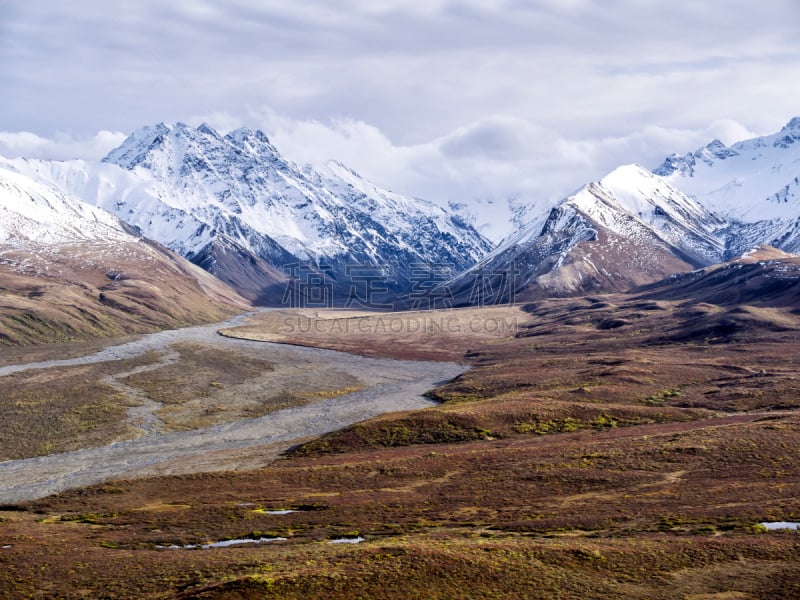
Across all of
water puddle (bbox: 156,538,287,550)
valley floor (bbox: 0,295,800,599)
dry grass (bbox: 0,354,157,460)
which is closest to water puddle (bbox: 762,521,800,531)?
valley floor (bbox: 0,295,800,599)

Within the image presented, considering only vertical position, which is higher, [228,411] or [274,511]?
[274,511]

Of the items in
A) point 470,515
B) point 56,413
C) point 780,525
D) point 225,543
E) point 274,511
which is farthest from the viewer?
point 56,413

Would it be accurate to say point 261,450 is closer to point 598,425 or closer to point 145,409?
point 145,409

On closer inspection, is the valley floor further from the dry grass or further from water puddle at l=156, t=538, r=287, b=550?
the dry grass

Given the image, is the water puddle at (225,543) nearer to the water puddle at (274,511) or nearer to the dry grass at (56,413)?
the water puddle at (274,511)

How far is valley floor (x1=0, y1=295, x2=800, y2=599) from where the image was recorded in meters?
42.3

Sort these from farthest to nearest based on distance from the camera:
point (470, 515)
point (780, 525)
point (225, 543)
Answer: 1. point (470, 515)
2. point (225, 543)
3. point (780, 525)

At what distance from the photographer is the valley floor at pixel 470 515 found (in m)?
42.3

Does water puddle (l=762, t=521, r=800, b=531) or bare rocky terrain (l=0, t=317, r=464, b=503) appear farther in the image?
bare rocky terrain (l=0, t=317, r=464, b=503)

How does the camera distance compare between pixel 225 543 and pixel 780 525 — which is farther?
pixel 225 543

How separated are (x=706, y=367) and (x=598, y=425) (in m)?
58.3

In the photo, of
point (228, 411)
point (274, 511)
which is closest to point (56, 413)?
point (228, 411)

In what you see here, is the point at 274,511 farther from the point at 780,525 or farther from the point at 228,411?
the point at 228,411

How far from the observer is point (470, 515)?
59219 mm
